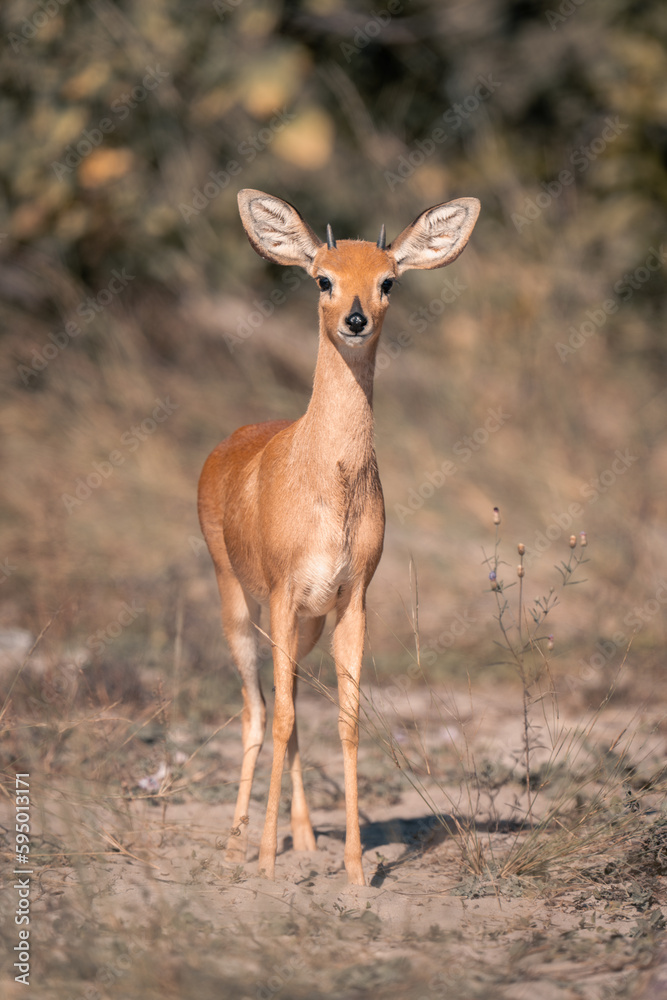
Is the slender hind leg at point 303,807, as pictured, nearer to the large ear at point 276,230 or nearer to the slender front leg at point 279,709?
the slender front leg at point 279,709

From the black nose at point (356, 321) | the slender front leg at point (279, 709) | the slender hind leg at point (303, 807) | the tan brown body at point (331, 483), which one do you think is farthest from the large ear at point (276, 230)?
the slender hind leg at point (303, 807)

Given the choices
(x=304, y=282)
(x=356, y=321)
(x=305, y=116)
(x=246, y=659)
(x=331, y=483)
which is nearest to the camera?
(x=356, y=321)

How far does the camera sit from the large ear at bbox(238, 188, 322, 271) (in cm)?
477

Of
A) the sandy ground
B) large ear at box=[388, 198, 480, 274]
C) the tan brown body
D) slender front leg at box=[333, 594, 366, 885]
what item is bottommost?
the sandy ground

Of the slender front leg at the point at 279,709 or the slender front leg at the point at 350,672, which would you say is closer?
the slender front leg at the point at 279,709

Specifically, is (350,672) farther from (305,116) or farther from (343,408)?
(305,116)

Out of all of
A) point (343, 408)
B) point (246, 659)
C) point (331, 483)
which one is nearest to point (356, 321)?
point (343, 408)

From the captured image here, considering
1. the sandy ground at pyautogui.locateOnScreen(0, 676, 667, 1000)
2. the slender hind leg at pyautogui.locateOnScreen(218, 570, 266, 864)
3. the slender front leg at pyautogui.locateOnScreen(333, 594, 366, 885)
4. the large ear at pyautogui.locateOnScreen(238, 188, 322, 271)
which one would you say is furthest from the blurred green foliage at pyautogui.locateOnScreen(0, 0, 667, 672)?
the large ear at pyautogui.locateOnScreen(238, 188, 322, 271)

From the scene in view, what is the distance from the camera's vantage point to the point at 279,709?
191 inches

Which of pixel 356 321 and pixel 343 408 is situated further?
pixel 343 408

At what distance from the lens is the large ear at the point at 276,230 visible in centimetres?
477

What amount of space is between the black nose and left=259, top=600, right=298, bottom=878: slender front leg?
1.30 meters

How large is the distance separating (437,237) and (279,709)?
2376 mm

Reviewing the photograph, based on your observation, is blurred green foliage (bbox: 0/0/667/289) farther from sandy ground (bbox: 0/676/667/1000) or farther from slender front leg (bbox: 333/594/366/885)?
slender front leg (bbox: 333/594/366/885)
